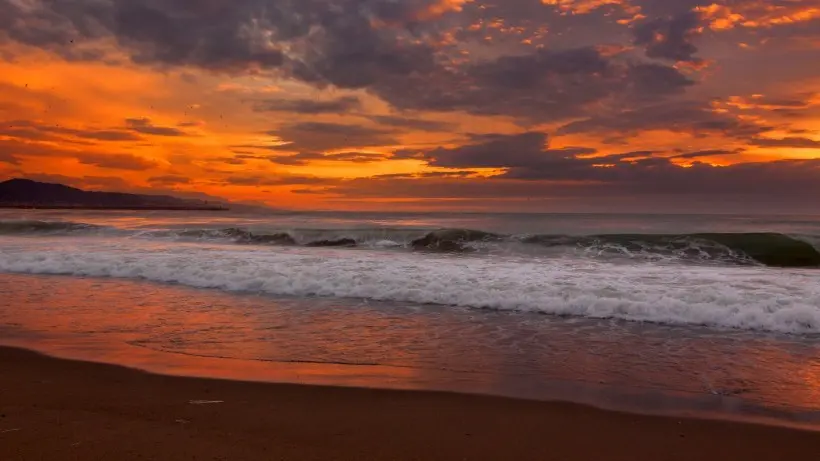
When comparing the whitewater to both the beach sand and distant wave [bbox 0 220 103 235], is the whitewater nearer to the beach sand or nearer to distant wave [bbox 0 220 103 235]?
the beach sand

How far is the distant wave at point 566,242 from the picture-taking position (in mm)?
16609

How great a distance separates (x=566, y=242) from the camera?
1877cm

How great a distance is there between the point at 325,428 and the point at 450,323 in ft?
12.7

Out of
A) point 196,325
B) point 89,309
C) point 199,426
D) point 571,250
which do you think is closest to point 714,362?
point 199,426

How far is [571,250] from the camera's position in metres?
17.4

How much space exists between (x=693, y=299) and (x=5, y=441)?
8.47 m

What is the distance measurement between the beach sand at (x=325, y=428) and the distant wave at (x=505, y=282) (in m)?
4.36

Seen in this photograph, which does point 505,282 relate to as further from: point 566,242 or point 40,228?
point 40,228

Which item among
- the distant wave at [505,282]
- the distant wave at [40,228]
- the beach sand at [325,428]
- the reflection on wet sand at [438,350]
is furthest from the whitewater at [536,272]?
the distant wave at [40,228]

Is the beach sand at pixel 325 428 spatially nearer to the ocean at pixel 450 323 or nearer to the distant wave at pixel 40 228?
the ocean at pixel 450 323

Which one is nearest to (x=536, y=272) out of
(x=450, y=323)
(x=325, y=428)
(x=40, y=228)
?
(x=450, y=323)

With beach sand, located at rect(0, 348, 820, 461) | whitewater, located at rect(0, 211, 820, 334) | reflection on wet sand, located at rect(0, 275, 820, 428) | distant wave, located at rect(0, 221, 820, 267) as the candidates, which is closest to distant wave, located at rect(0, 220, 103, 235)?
distant wave, located at rect(0, 221, 820, 267)

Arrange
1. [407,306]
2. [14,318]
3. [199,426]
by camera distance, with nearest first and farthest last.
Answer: [199,426]
[14,318]
[407,306]

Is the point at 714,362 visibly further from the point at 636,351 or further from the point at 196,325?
the point at 196,325
